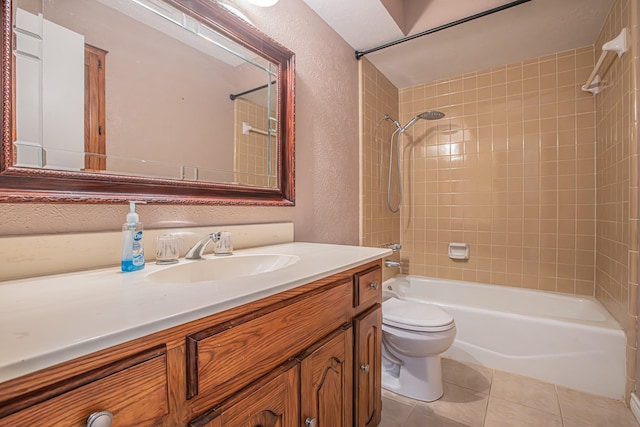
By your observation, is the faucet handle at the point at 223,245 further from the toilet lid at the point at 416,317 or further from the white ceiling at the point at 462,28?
the white ceiling at the point at 462,28

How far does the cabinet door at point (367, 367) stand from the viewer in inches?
42.3

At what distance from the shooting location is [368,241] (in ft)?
7.53

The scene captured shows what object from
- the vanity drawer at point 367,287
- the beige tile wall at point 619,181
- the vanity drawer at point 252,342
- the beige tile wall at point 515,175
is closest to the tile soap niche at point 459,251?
the beige tile wall at point 515,175

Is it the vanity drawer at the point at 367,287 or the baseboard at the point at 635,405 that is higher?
the vanity drawer at the point at 367,287

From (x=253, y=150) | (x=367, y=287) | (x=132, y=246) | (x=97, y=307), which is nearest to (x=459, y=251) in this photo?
(x=367, y=287)

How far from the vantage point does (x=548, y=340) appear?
176 centimetres

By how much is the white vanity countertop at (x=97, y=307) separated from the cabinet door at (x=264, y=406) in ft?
0.66

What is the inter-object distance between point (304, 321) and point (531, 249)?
232cm

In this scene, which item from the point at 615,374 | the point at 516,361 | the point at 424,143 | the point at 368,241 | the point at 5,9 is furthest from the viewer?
the point at 424,143

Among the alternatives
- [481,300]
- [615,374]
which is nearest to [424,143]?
[481,300]

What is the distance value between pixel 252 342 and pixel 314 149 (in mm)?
1268

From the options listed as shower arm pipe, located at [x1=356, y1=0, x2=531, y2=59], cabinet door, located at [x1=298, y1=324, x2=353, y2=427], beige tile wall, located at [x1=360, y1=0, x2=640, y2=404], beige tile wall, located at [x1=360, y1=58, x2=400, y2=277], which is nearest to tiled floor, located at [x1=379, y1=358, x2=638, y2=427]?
beige tile wall, located at [x1=360, y1=0, x2=640, y2=404]

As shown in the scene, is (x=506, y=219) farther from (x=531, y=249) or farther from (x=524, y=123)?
(x=524, y=123)

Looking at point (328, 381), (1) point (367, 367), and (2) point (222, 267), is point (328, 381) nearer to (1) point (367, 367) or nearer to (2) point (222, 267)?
(1) point (367, 367)
